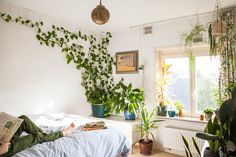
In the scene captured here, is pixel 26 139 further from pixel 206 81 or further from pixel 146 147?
pixel 206 81

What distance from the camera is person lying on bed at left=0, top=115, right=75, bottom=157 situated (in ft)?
5.89

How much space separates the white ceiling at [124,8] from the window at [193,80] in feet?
2.53

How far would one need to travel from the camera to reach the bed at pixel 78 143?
6.18ft

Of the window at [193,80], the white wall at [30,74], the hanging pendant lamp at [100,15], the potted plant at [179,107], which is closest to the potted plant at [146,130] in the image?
the potted plant at [179,107]

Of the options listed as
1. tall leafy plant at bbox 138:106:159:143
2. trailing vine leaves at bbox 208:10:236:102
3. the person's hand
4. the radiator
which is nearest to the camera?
the person's hand

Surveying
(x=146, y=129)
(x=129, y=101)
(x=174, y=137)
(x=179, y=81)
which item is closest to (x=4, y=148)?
(x=129, y=101)

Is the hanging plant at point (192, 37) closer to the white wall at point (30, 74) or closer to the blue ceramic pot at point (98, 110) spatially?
the blue ceramic pot at point (98, 110)

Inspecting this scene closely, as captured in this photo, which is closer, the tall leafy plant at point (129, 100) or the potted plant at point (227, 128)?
the potted plant at point (227, 128)

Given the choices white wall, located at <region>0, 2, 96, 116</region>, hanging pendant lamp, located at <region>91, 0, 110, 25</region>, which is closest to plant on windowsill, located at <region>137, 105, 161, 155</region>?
white wall, located at <region>0, 2, 96, 116</region>

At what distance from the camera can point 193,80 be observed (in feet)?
11.5

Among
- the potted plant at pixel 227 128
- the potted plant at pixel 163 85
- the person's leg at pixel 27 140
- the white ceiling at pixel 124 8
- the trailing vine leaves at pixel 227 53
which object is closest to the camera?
the potted plant at pixel 227 128

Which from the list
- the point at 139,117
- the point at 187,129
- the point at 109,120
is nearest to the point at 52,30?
the point at 109,120

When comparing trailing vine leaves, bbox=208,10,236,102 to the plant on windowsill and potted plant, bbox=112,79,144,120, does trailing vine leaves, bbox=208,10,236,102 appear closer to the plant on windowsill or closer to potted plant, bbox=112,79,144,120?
the plant on windowsill

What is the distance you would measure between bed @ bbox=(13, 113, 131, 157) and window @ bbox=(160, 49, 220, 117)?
1.55 m
